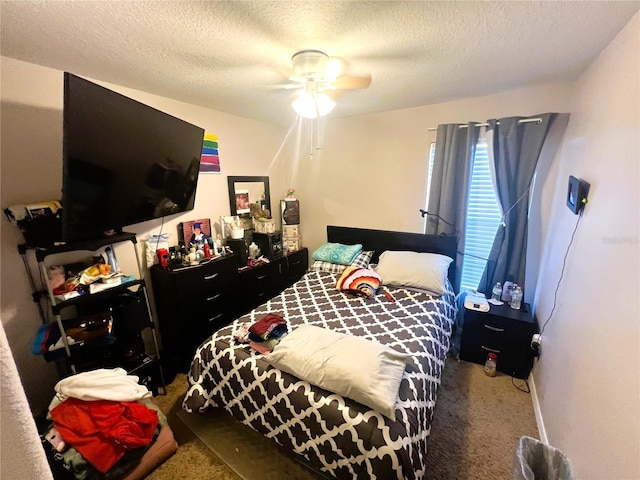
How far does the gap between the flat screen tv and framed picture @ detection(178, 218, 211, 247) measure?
1.25 ft

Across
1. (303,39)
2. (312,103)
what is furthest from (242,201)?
(303,39)

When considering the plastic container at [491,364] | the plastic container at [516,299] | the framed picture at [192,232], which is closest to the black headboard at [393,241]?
the plastic container at [516,299]

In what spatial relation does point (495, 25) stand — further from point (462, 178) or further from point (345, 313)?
point (345, 313)

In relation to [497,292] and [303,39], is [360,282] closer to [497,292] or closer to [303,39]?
[497,292]

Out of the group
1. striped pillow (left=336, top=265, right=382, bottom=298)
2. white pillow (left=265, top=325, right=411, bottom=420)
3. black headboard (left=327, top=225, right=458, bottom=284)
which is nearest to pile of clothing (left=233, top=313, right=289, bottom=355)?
white pillow (left=265, top=325, right=411, bottom=420)

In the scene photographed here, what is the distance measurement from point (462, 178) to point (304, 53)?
185 centimetres

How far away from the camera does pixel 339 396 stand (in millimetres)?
1339

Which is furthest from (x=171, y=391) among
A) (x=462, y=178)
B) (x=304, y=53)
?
(x=462, y=178)

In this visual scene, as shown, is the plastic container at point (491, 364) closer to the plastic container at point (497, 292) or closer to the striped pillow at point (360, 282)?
the plastic container at point (497, 292)

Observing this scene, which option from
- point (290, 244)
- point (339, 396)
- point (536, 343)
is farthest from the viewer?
point (290, 244)

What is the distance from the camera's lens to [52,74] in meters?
1.76

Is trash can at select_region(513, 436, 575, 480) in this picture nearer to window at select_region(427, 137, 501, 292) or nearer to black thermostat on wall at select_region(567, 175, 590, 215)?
black thermostat on wall at select_region(567, 175, 590, 215)

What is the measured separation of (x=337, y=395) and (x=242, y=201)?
95.1 inches

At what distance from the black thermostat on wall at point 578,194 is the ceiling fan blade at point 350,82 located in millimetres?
1411
